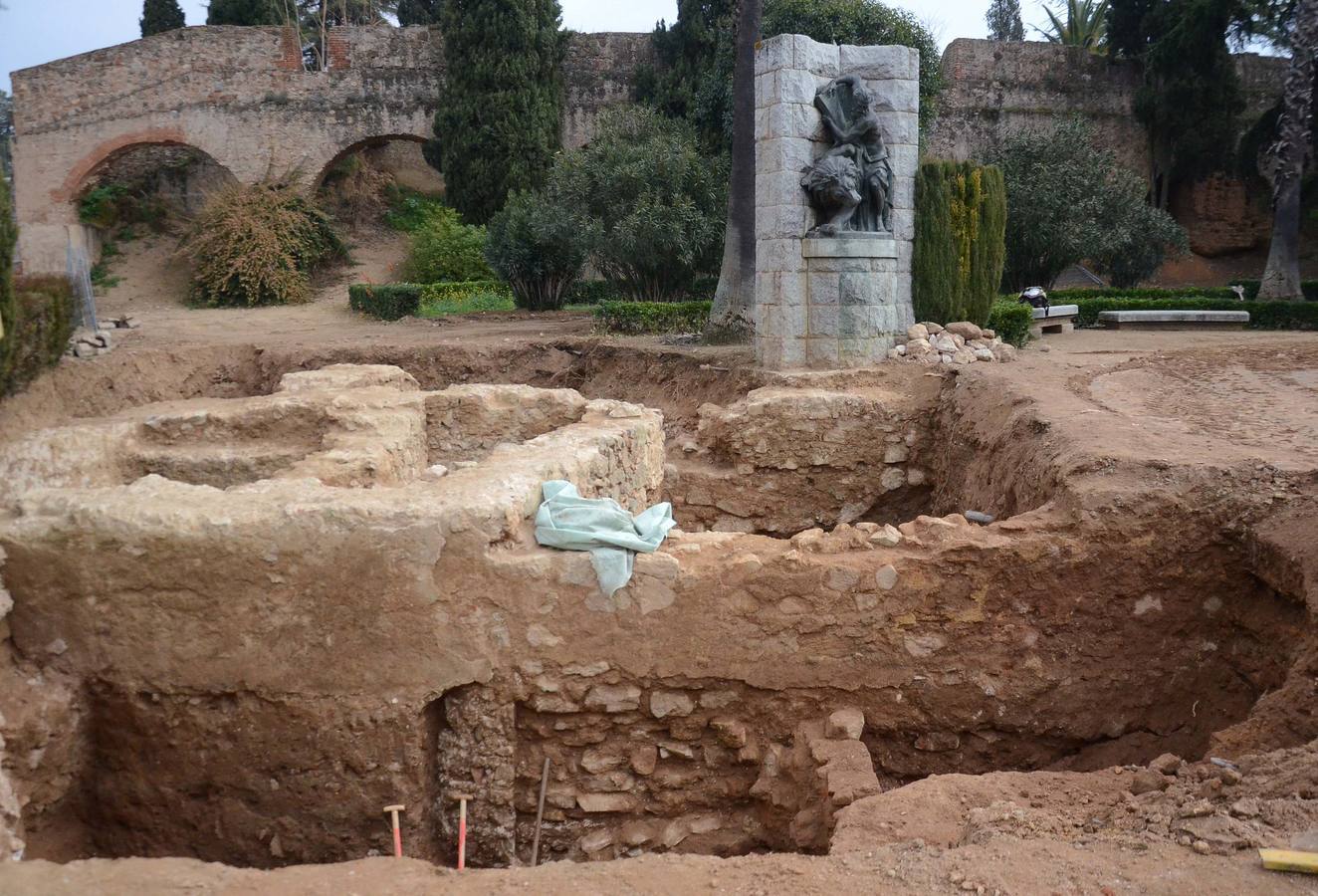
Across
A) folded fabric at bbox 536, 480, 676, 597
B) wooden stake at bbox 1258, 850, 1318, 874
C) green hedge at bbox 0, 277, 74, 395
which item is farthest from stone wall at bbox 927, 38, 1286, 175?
wooden stake at bbox 1258, 850, 1318, 874

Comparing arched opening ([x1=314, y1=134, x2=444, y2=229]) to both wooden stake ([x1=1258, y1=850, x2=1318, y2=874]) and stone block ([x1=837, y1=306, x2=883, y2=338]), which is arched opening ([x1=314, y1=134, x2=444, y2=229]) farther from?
wooden stake ([x1=1258, y1=850, x2=1318, y2=874])

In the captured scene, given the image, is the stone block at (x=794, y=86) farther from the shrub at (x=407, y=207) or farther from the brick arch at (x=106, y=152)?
the brick arch at (x=106, y=152)

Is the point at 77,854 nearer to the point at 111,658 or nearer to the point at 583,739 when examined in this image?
the point at 111,658

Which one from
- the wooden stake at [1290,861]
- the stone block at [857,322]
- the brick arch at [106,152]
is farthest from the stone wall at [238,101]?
the wooden stake at [1290,861]

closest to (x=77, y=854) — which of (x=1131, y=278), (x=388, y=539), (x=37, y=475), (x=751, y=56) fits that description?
(x=388, y=539)

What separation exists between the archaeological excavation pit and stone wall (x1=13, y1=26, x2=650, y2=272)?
18994 millimetres

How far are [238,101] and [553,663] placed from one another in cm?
2171

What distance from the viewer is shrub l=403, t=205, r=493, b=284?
70.4 ft

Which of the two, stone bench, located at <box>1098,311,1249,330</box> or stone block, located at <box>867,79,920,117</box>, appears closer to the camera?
stone block, located at <box>867,79,920,117</box>

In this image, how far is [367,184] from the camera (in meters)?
25.1

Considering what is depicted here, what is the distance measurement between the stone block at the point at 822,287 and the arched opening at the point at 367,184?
1539 centimetres

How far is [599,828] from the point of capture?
510 cm

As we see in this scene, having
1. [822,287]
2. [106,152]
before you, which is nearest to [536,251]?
[822,287]

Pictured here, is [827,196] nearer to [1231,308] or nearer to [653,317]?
[653,317]
